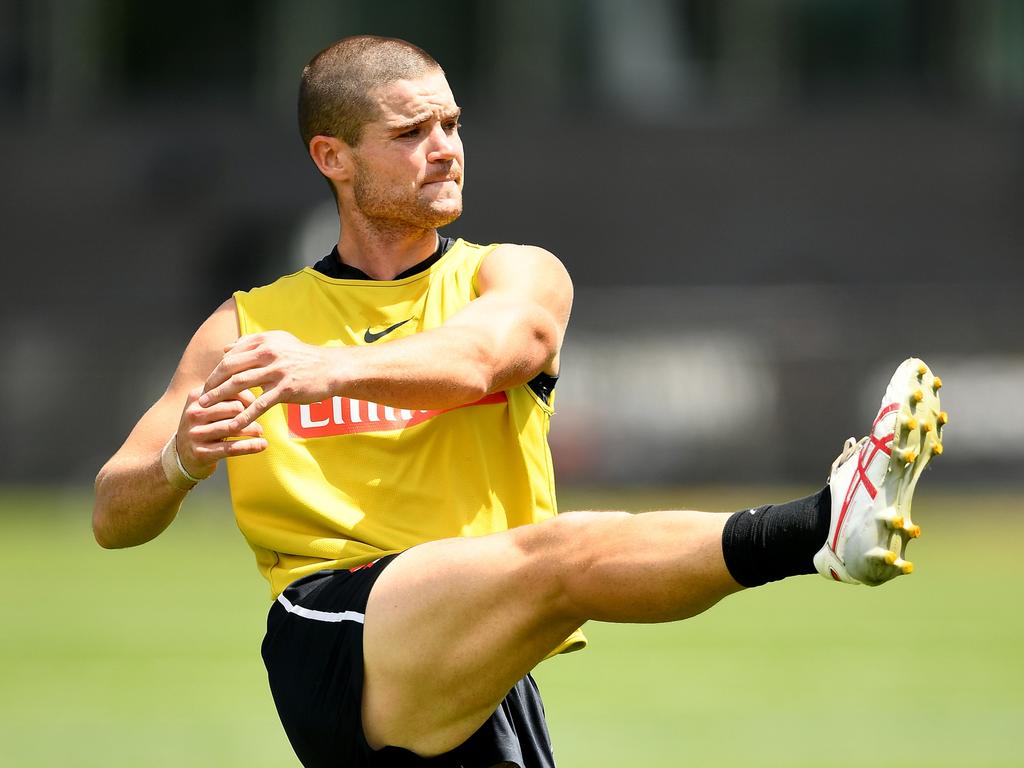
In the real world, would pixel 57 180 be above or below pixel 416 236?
below

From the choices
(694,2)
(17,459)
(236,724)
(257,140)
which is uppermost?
(694,2)

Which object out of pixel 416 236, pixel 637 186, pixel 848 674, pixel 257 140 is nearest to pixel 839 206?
pixel 637 186

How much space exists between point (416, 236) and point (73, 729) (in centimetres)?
439

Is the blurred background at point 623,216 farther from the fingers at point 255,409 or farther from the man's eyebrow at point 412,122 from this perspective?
the fingers at point 255,409

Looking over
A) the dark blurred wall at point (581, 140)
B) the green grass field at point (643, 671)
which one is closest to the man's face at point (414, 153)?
the green grass field at point (643, 671)

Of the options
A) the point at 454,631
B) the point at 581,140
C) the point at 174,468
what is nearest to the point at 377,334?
the point at 174,468

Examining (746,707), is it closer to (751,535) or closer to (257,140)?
(751,535)

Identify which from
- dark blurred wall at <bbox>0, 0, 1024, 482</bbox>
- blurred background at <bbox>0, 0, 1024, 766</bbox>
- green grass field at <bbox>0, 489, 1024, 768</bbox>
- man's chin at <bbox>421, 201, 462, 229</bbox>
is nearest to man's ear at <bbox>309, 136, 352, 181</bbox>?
man's chin at <bbox>421, 201, 462, 229</bbox>

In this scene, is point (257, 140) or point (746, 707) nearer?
point (746, 707)

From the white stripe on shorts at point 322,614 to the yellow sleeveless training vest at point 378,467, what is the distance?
0.30ft

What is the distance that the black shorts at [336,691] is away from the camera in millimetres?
4352

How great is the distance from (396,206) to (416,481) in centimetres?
78

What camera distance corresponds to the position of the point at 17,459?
16938 mm

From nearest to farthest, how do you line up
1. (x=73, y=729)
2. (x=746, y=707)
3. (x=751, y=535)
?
1. (x=751, y=535)
2. (x=73, y=729)
3. (x=746, y=707)
